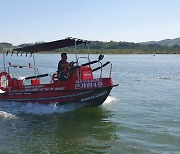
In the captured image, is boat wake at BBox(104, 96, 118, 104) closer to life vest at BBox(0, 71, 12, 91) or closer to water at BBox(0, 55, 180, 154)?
water at BBox(0, 55, 180, 154)

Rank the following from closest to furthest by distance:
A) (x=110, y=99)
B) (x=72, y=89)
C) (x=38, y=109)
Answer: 1. (x=72, y=89)
2. (x=38, y=109)
3. (x=110, y=99)

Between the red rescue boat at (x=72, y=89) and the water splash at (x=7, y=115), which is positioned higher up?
the red rescue boat at (x=72, y=89)

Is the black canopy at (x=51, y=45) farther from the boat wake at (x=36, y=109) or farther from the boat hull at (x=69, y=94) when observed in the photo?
the boat wake at (x=36, y=109)

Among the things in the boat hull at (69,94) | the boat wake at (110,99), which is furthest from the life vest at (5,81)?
the boat wake at (110,99)

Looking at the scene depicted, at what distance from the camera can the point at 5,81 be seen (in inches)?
732

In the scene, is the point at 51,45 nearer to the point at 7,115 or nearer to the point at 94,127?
the point at 7,115

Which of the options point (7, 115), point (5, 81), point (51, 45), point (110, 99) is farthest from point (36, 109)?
point (110, 99)

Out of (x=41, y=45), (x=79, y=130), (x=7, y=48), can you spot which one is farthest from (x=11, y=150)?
(x=7, y=48)

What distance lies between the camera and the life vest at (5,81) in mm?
18375

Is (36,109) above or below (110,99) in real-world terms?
above

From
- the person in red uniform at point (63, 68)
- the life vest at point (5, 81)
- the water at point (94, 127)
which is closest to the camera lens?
the water at point (94, 127)

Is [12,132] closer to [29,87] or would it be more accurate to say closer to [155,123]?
[29,87]

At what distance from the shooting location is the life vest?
60.3ft

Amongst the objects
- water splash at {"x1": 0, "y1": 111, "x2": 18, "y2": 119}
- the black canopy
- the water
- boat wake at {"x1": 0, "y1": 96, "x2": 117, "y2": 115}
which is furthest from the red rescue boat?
water splash at {"x1": 0, "y1": 111, "x2": 18, "y2": 119}
